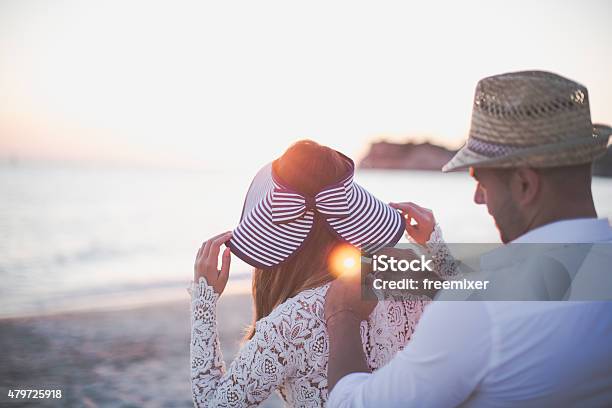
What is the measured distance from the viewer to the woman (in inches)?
75.7

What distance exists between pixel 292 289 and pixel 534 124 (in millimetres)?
937

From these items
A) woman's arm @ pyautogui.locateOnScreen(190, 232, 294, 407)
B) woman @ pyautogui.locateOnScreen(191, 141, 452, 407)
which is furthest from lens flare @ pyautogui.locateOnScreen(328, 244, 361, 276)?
woman's arm @ pyautogui.locateOnScreen(190, 232, 294, 407)

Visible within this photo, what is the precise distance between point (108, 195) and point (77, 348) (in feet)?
98.1

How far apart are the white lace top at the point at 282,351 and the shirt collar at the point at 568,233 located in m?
0.72

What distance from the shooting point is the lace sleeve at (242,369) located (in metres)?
1.91

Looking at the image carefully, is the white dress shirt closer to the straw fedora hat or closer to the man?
the man

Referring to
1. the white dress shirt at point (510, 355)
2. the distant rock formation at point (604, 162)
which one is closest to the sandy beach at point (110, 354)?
the distant rock formation at point (604, 162)

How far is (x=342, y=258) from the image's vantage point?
6.74 feet

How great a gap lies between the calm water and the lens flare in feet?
27.6

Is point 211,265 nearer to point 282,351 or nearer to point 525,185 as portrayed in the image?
point 282,351

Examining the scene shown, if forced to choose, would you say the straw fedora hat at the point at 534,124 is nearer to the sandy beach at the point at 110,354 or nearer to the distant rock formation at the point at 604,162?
the distant rock formation at the point at 604,162

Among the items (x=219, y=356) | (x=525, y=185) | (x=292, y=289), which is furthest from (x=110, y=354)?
(x=525, y=185)

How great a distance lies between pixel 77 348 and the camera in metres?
7.28

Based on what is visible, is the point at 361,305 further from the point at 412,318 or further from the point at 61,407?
the point at 61,407
